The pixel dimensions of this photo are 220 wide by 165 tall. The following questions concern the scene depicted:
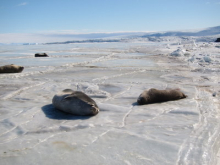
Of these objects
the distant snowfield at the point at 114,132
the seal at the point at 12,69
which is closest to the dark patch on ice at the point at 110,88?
the distant snowfield at the point at 114,132

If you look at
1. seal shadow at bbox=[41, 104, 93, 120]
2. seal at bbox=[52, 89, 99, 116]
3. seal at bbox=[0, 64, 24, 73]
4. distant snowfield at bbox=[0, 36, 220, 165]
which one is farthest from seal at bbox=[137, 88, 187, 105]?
seal at bbox=[0, 64, 24, 73]

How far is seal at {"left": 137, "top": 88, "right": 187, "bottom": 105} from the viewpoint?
437 cm

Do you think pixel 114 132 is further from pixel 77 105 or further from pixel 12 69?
pixel 12 69

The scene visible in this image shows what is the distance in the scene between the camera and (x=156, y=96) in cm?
455

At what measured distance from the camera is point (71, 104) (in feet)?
12.2

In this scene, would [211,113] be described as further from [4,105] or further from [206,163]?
[4,105]

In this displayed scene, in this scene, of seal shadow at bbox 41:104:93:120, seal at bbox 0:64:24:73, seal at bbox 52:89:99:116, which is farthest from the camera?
seal at bbox 0:64:24:73

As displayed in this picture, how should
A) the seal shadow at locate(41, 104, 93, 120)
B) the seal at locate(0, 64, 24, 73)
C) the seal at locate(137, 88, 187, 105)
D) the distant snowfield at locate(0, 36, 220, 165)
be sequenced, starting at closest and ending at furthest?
the distant snowfield at locate(0, 36, 220, 165), the seal shadow at locate(41, 104, 93, 120), the seal at locate(137, 88, 187, 105), the seal at locate(0, 64, 24, 73)

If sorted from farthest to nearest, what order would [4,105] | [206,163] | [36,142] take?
[4,105]
[36,142]
[206,163]

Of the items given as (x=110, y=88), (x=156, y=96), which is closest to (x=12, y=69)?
(x=110, y=88)

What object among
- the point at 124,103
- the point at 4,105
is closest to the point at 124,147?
the point at 124,103

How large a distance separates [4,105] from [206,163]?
368cm

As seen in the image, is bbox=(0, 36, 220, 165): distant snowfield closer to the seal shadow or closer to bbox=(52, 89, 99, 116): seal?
the seal shadow

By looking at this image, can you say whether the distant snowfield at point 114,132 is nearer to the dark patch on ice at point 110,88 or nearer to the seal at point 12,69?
the dark patch on ice at point 110,88
